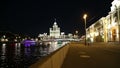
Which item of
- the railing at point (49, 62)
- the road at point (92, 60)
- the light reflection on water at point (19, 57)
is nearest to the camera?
the railing at point (49, 62)

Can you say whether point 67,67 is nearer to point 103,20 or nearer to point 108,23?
point 108,23

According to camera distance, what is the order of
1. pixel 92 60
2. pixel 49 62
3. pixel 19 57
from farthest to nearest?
1. pixel 19 57
2. pixel 92 60
3. pixel 49 62

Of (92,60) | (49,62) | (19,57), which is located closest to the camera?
(49,62)

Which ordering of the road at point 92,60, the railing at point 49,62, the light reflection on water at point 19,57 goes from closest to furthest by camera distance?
the railing at point 49,62 < the road at point 92,60 < the light reflection on water at point 19,57

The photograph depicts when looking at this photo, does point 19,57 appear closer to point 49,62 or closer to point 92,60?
point 92,60

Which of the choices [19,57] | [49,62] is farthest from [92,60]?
[19,57]

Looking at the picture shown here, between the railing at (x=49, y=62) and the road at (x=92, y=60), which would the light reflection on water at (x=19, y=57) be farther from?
the railing at (x=49, y=62)

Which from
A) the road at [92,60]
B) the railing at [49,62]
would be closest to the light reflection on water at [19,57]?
the road at [92,60]

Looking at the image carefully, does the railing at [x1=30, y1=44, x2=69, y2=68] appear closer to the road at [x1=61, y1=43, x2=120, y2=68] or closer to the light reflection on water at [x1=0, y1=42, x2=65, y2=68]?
the road at [x1=61, y1=43, x2=120, y2=68]

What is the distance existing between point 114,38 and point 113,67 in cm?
9039

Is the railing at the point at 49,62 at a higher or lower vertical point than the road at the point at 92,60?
higher

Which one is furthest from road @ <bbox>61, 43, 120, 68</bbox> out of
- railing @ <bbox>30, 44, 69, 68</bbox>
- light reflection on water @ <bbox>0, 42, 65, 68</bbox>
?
light reflection on water @ <bbox>0, 42, 65, 68</bbox>

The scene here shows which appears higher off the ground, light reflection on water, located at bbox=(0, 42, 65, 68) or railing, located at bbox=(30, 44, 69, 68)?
railing, located at bbox=(30, 44, 69, 68)

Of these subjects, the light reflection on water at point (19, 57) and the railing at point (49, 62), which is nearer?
the railing at point (49, 62)
